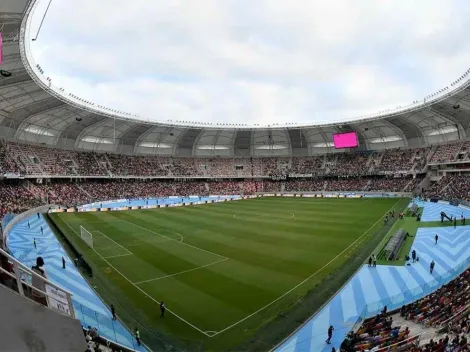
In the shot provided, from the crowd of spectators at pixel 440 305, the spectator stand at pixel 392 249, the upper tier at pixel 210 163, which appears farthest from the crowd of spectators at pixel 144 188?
the crowd of spectators at pixel 440 305

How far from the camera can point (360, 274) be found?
2453 cm

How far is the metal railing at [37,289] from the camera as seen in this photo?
6.03 m

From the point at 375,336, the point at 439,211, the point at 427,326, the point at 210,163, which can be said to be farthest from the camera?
the point at 210,163

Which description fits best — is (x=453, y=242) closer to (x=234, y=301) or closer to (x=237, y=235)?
(x=237, y=235)

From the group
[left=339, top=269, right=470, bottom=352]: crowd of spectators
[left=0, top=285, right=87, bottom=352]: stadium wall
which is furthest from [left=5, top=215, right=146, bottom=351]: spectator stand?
[left=0, top=285, right=87, bottom=352]: stadium wall

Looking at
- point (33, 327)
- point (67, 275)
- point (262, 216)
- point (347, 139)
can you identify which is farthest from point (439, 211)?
point (33, 327)

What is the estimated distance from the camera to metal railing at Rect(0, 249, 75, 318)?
19.8ft

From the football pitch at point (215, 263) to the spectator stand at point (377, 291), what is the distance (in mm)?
1976

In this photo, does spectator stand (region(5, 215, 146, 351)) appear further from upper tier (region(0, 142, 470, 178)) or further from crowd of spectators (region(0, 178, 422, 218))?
upper tier (region(0, 142, 470, 178))

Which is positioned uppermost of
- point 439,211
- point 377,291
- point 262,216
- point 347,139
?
point 347,139

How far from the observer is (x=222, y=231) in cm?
3894

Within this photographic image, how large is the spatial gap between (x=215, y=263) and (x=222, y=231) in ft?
40.3

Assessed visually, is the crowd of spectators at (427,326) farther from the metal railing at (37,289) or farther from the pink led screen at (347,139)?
the pink led screen at (347,139)

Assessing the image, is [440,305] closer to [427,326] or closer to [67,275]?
[427,326]
